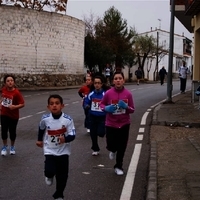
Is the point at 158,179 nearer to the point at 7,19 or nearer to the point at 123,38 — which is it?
the point at 7,19

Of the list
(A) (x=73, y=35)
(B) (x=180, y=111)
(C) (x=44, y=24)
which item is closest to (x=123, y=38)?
(A) (x=73, y=35)

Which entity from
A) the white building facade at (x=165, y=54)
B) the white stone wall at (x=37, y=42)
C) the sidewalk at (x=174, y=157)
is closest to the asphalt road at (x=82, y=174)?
the sidewalk at (x=174, y=157)

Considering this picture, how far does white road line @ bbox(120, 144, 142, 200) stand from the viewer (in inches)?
252

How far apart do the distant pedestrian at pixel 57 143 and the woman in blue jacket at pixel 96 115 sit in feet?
11.0

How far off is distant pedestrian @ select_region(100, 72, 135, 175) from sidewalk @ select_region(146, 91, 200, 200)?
638 mm

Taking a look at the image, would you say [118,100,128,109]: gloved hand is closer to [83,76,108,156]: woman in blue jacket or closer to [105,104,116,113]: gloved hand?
[105,104,116,113]: gloved hand

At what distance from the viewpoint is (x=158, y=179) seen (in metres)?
7.07

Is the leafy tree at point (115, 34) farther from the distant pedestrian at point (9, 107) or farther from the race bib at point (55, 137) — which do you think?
the race bib at point (55, 137)

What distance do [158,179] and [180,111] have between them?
10.00 meters

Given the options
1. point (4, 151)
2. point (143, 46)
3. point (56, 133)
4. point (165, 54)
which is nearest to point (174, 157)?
point (4, 151)

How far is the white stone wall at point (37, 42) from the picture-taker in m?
33.3


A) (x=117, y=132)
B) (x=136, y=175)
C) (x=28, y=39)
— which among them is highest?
(x=28, y=39)

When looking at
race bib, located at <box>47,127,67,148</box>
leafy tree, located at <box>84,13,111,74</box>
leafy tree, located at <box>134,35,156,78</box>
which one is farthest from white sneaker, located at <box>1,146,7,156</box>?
leafy tree, located at <box>134,35,156,78</box>

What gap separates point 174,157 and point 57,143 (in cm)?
350
